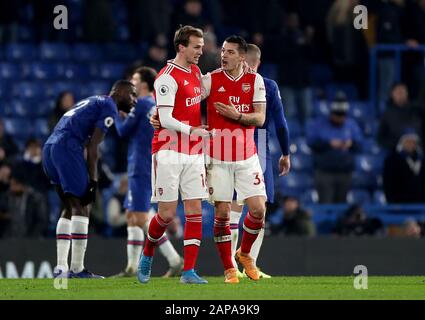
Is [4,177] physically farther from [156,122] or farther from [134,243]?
[156,122]

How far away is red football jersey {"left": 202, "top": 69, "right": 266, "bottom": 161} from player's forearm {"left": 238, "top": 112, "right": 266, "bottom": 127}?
0.39 feet

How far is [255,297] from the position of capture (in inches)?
439

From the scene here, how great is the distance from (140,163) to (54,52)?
8.58m

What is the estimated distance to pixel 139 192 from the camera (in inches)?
571

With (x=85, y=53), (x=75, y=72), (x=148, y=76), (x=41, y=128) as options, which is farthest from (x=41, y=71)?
(x=148, y=76)

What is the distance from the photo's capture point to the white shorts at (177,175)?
1234 centimetres

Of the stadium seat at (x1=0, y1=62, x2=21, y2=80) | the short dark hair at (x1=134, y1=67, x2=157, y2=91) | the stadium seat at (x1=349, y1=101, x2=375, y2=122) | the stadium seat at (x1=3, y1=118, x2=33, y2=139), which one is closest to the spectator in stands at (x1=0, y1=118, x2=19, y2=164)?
the stadium seat at (x1=3, y1=118, x2=33, y2=139)

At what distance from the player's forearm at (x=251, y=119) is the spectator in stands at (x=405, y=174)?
727 cm

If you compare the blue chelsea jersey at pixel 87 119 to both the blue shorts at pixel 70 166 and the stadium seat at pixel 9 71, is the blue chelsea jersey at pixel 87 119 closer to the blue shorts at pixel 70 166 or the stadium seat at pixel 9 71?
the blue shorts at pixel 70 166

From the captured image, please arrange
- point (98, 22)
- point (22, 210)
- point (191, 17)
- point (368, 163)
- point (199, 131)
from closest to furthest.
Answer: point (199, 131) < point (22, 210) < point (191, 17) < point (368, 163) < point (98, 22)

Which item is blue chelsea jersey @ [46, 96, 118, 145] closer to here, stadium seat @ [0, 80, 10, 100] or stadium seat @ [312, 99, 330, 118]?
stadium seat @ [0, 80, 10, 100]

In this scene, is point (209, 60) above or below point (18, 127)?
above
